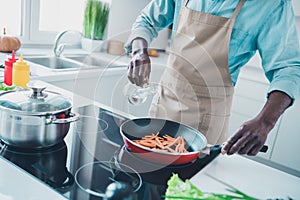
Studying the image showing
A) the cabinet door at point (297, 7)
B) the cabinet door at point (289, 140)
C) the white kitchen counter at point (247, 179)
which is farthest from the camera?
the cabinet door at point (297, 7)

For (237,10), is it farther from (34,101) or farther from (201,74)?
(34,101)

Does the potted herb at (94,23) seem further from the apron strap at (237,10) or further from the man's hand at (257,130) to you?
the man's hand at (257,130)

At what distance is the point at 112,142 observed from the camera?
93 centimetres

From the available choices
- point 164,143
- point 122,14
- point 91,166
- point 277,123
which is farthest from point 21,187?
point 122,14

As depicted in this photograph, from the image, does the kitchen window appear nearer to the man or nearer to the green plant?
the green plant

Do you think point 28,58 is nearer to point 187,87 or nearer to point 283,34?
point 187,87

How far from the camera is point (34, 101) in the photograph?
804 mm

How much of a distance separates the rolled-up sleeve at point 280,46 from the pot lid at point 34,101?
2.08 feet

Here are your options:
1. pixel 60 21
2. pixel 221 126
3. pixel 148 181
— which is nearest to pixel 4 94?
pixel 148 181

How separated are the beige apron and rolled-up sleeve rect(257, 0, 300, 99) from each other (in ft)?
0.45

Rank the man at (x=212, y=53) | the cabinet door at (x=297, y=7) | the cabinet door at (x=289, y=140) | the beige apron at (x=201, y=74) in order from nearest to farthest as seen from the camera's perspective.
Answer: the man at (x=212, y=53) → the beige apron at (x=201, y=74) → the cabinet door at (x=289, y=140) → the cabinet door at (x=297, y=7)

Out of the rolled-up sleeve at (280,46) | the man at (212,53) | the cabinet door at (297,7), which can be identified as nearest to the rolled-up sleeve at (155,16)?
the man at (212,53)

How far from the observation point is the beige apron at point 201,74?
1186mm

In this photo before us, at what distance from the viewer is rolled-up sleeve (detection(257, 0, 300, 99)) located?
0.98 metres
